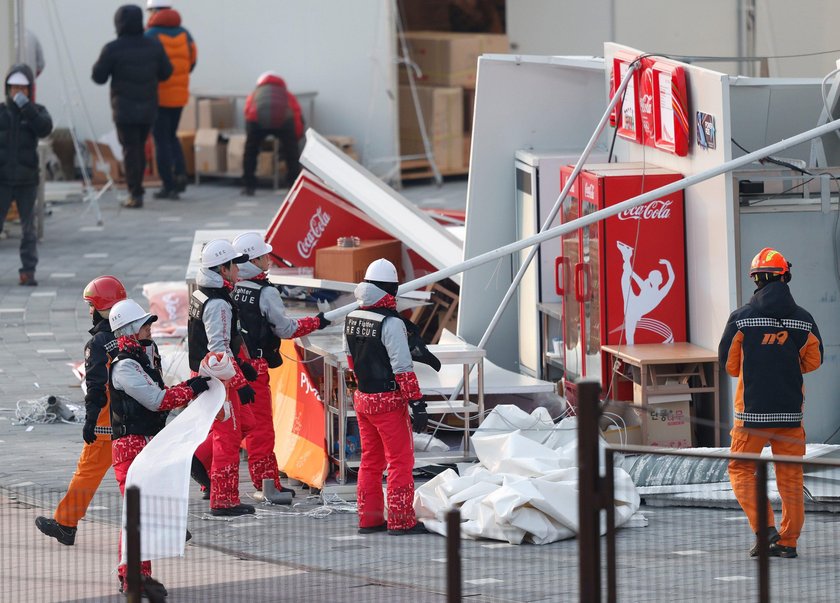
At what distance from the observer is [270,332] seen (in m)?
10.0

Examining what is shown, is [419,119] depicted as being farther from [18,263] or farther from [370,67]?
[18,263]

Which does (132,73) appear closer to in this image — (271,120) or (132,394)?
(271,120)

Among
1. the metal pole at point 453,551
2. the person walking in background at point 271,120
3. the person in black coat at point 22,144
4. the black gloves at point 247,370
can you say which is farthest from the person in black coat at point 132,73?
the metal pole at point 453,551

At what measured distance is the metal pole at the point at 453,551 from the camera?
17.3ft

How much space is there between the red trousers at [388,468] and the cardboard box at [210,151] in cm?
1301

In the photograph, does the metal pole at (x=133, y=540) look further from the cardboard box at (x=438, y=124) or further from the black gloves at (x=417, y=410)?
the cardboard box at (x=438, y=124)

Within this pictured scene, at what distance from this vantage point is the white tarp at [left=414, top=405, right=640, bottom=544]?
856cm

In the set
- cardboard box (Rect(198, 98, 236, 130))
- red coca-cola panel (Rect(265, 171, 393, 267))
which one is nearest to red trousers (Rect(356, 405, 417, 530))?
red coca-cola panel (Rect(265, 171, 393, 267))

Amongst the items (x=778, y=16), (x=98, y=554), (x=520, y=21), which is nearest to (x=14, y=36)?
(x=520, y=21)

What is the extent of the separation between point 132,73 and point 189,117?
2.81 metres

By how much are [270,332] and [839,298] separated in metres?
3.67

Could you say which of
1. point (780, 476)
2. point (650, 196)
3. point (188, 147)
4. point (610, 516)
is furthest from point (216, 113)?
point (610, 516)

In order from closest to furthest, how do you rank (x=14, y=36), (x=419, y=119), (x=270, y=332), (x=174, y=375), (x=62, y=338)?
(x=270, y=332) → (x=174, y=375) → (x=62, y=338) → (x=14, y=36) → (x=419, y=119)

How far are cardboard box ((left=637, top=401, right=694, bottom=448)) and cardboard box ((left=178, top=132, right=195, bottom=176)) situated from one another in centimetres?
1285
